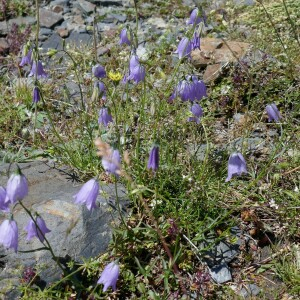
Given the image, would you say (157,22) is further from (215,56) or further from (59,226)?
(59,226)

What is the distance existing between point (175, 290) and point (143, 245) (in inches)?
14.4

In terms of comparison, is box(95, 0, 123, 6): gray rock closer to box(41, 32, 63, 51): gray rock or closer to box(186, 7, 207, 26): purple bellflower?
box(41, 32, 63, 51): gray rock

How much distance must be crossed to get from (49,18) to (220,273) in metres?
5.67

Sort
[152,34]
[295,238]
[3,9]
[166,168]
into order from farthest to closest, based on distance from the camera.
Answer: [3,9] → [152,34] → [166,168] → [295,238]

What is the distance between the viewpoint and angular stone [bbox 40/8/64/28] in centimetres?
753

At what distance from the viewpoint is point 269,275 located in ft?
10.6

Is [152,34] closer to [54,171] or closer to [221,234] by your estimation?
[54,171]

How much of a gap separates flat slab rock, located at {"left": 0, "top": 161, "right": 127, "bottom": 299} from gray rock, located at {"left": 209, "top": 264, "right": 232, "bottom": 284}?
2.41ft

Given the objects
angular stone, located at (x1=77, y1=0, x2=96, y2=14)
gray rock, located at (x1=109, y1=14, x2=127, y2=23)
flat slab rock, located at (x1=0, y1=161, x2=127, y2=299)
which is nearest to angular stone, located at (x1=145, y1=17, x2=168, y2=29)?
gray rock, located at (x1=109, y1=14, x2=127, y2=23)

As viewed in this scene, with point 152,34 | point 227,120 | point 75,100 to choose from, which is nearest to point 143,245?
point 227,120

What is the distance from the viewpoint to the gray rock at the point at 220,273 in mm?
3189

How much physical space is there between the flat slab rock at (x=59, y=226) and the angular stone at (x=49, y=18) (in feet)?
14.3

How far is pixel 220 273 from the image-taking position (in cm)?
321

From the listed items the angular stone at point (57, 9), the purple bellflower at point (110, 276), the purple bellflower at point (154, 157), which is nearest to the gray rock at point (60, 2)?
the angular stone at point (57, 9)
